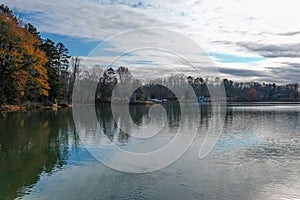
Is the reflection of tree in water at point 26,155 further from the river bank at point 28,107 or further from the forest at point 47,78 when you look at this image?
the river bank at point 28,107

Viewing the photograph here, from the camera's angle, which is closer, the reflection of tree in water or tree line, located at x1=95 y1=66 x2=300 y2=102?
the reflection of tree in water

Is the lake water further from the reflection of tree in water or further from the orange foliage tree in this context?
the orange foliage tree

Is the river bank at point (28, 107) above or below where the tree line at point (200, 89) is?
below

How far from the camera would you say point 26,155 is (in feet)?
40.4

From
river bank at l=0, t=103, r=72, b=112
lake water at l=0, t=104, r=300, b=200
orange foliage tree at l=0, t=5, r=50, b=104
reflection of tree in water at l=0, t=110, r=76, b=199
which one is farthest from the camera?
river bank at l=0, t=103, r=72, b=112

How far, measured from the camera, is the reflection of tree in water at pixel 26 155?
28.7ft

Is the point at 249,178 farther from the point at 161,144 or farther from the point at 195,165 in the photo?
the point at 161,144

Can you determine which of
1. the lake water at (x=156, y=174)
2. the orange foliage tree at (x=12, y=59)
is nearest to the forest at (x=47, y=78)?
the orange foliage tree at (x=12, y=59)

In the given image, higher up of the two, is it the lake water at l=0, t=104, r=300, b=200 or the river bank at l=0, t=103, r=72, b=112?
the river bank at l=0, t=103, r=72, b=112

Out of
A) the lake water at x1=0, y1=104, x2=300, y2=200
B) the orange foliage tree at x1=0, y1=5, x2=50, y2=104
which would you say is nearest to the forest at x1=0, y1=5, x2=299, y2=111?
the orange foliage tree at x1=0, y1=5, x2=50, y2=104

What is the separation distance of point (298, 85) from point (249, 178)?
110 meters

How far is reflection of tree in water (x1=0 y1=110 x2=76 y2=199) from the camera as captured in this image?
344 inches

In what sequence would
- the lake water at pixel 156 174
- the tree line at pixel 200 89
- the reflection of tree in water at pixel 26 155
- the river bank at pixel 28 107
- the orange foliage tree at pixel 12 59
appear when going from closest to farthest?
1. the lake water at pixel 156 174
2. the reflection of tree in water at pixel 26 155
3. the orange foliage tree at pixel 12 59
4. the river bank at pixel 28 107
5. the tree line at pixel 200 89

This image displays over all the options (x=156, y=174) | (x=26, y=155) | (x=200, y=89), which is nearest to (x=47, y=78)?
(x=26, y=155)
